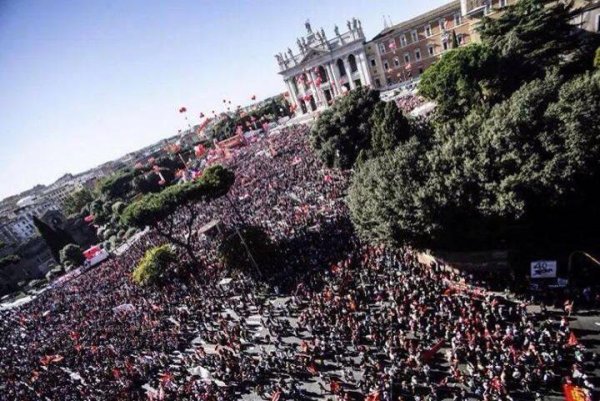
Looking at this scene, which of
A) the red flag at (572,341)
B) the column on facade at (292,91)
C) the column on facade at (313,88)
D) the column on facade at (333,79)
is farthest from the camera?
the column on facade at (292,91)

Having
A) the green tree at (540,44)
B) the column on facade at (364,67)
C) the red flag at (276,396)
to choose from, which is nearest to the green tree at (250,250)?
the red flag at (276,396)

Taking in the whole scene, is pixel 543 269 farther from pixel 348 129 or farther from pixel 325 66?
pixel 325 66

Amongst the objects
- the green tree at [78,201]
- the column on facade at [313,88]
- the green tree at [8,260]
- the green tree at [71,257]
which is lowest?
the green tree at [71,257]

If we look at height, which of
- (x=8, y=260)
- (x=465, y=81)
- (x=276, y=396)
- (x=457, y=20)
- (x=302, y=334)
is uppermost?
(x=457, y=20)

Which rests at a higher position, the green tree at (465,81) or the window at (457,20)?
the window at (457,20)

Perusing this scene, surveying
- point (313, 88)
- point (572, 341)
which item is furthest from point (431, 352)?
point (313, 88)

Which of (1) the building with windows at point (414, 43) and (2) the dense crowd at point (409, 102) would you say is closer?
(2) the dense crowd at point (409, 102)

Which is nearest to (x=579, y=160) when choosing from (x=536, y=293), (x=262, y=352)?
(x=536, y=293)

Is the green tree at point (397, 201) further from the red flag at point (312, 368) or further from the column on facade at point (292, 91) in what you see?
the column on facade at point (292, 91)
